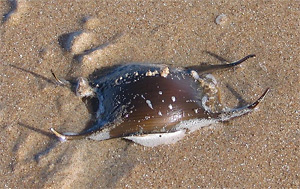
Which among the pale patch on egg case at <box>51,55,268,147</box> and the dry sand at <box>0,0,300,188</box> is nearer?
the pale patch on egg case at <box>51,55,268,147</box>

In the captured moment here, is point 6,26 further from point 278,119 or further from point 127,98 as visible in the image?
point 278,119

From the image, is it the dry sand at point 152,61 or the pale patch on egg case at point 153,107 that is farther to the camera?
the dry sand at point 152,61

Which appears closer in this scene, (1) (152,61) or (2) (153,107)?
(2) (153,107)

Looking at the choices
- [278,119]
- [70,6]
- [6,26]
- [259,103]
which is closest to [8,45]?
[6,26]
